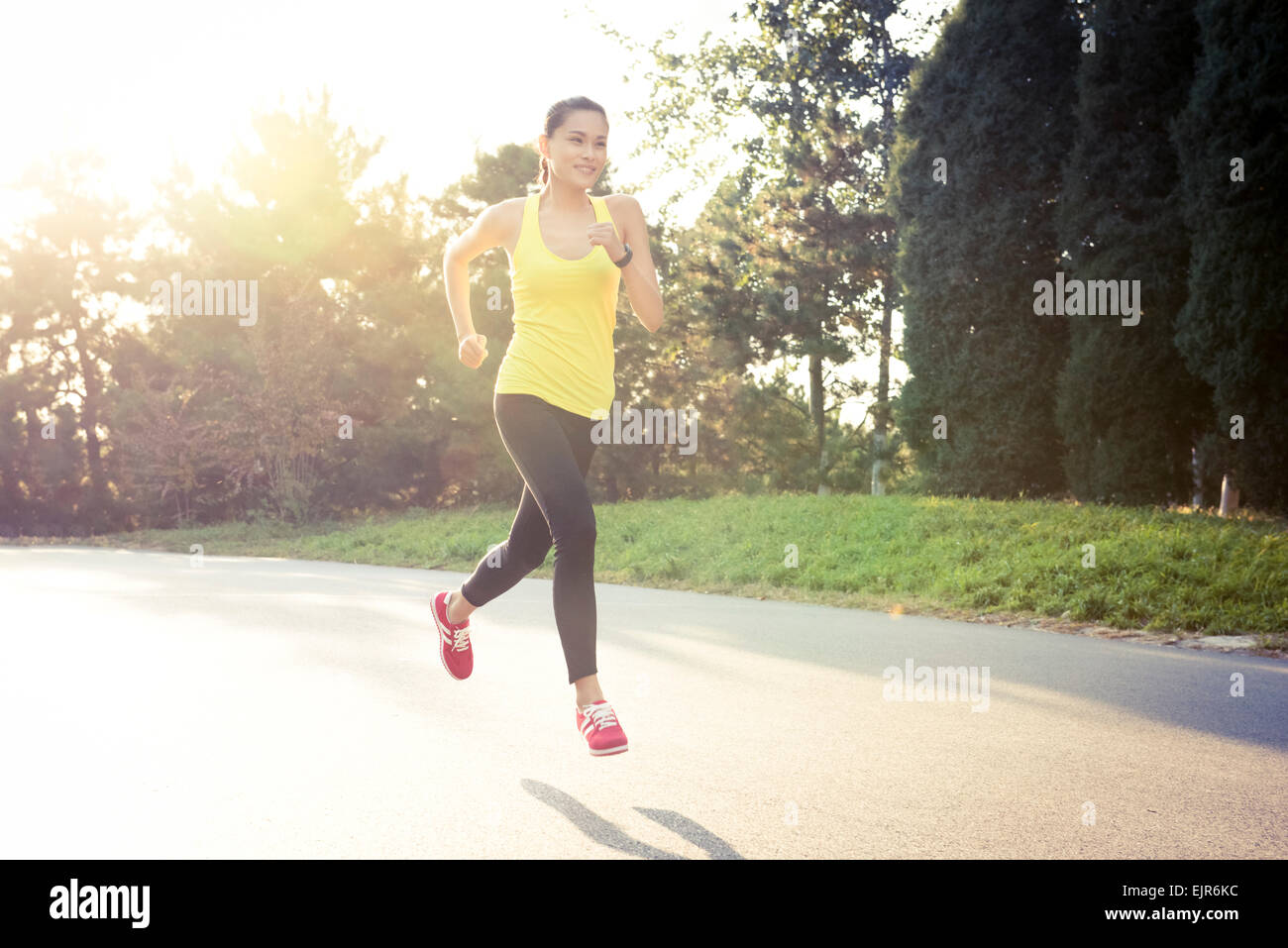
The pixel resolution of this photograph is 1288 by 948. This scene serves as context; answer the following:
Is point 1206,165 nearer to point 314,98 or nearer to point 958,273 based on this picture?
point 958,273

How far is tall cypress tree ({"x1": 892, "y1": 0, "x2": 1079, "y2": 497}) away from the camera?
18.1m

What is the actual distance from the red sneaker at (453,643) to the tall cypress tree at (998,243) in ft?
47.4

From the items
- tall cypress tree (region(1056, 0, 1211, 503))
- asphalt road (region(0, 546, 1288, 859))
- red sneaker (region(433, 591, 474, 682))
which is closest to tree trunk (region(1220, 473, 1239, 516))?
tall cypress tree (region(1056, 0, 1211, 503))

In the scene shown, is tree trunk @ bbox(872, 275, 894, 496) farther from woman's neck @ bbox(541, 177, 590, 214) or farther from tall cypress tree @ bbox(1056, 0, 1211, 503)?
woman's neck @ bbox(541, 177, 590, 214)

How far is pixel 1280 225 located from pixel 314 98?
26.2 m

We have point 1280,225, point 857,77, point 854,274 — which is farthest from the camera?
point 854,274

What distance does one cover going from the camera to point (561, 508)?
13.7ft

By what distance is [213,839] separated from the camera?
347cm

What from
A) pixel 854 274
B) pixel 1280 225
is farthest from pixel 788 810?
pixel 854 274

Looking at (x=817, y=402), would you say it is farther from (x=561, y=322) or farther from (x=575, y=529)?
(x=575, y=529)

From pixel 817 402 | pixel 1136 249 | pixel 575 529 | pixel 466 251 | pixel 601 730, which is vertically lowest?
pixel 601 730

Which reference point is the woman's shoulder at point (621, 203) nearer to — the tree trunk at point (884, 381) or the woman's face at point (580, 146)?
the woman's face at point (580, 146)

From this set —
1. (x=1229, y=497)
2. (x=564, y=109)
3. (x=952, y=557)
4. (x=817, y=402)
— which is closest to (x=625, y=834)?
(x=564, y=109)

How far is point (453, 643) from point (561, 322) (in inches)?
65.3
